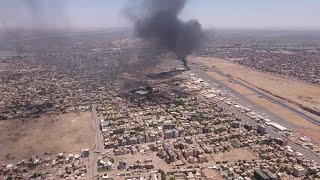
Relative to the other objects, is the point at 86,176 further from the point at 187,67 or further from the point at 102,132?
the point at 187,67

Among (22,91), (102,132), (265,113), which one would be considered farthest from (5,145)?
(265,113)

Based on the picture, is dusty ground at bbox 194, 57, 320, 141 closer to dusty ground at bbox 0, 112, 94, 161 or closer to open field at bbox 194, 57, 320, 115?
open field at bbox 194, 57, 320, 115

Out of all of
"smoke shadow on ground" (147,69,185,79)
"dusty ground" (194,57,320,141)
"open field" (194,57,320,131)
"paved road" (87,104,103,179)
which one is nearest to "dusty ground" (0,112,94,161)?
"paved road" (87,104,103,179)

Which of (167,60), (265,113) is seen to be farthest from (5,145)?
(167,60)

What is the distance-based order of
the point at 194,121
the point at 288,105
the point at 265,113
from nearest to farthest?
the point at 194,121 → the point at 265,113 → the point at 288,105

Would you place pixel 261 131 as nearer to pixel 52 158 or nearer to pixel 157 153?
pixel 157 153

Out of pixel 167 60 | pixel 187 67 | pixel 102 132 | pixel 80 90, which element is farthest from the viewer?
pixel 167 60

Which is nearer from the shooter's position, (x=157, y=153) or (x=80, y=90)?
(x=157, y=153)
